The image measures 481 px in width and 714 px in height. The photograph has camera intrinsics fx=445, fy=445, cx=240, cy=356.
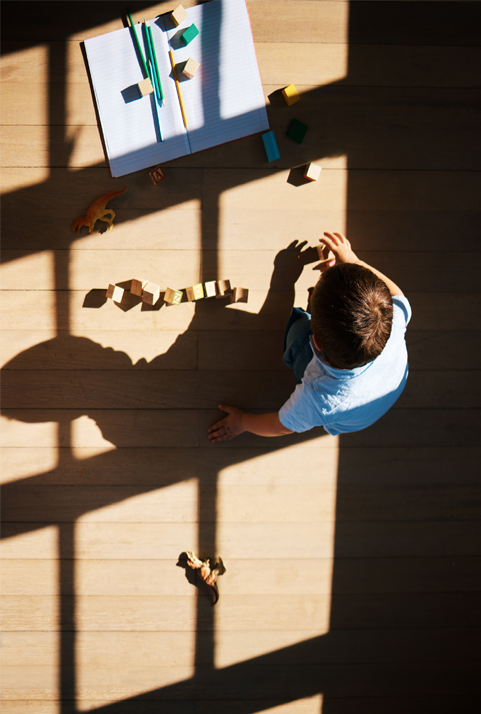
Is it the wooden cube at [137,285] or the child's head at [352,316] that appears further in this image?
the wooden cube at [137,285]

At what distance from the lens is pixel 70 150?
1.21 meters

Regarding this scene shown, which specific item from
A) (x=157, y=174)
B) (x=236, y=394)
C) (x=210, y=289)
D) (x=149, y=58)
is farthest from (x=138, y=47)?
(x=236, y=394)

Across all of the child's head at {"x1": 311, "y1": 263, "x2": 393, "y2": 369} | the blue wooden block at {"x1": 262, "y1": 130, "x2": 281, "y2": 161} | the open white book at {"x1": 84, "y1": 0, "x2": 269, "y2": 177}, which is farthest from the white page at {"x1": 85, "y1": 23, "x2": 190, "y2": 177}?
the child's head at {"x1": 311, "y1": 263, "x2": 393, "y2": 369}

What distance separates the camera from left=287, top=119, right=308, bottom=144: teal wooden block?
1.20 meters

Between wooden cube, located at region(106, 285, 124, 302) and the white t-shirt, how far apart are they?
21.4 inches

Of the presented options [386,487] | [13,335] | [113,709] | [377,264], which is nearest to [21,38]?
[13,335]

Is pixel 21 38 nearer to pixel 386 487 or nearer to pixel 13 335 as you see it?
pixel 13 335

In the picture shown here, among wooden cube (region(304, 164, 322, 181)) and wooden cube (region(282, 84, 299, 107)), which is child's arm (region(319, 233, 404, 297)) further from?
wooden cube (region(282, 84, 299, 107))

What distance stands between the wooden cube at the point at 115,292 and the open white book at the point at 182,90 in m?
0.31

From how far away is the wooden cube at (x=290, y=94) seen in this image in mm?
1192

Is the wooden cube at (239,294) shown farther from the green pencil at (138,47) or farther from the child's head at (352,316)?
the green pencil at (138,47)

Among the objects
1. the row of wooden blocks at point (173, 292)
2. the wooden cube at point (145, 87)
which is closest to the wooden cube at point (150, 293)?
the row of wooden blocks at point (173, 292)

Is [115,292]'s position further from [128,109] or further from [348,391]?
[348,391]

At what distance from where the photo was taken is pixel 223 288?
47.5 inches
